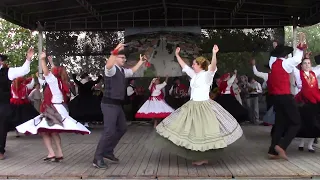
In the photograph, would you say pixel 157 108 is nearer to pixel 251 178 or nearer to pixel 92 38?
pixel 92 38

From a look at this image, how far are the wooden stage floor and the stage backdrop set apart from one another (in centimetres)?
497

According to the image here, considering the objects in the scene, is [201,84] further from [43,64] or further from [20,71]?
[20,71]

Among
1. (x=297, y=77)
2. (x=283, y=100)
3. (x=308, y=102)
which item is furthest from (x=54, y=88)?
(x=308, y=102)

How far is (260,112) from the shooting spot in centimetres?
1344

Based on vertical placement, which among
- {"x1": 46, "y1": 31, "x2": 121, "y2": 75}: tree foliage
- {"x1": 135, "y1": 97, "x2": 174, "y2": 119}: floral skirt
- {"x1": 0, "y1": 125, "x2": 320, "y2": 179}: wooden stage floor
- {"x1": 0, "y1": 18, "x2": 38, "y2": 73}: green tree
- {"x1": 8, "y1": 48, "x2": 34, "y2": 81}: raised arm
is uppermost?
{"x1": 0, "y1": 18, "x2": 38, "y2": 73}: green tree

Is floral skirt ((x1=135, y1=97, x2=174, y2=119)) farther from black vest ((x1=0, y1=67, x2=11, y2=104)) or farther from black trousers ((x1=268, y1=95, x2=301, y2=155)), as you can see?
black vest ((x1=0, y1=67, x2=11, y2=104))

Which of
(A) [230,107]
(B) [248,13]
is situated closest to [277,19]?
(B) [248,13]

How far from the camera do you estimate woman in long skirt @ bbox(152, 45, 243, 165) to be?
19.9 ft

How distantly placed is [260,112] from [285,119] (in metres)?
6.55

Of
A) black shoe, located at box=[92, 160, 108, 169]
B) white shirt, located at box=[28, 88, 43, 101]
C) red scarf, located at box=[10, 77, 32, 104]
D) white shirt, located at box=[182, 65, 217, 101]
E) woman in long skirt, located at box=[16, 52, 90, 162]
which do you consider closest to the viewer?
black shoe, located at box=[92, 160, 108, 169]

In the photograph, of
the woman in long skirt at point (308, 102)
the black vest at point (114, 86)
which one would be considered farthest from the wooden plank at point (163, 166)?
the woman in long skirt at point (308, 102)

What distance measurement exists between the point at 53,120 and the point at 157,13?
7.77 metres

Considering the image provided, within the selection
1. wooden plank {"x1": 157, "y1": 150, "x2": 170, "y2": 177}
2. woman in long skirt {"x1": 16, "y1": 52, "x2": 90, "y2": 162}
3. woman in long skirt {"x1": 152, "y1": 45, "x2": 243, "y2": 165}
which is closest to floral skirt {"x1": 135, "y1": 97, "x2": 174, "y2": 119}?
wooden plank {"x1": 157, "y1": 150, "x2": 170, "y2": 177}

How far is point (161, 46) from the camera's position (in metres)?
13.4
